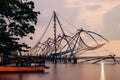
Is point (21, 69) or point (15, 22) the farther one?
point (21, 69)

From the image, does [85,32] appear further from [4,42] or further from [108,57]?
[4,42]

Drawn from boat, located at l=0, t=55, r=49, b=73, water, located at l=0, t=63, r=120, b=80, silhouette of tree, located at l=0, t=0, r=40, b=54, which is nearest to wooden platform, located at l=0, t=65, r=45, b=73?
boat, located at l=0, t=55, r=49, b=73

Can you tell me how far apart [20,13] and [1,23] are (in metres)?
3.01

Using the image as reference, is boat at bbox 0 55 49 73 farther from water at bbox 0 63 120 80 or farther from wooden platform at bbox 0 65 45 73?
water at bbox 0 63 120 80

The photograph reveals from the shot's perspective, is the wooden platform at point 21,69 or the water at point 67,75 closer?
the water at point 67,75

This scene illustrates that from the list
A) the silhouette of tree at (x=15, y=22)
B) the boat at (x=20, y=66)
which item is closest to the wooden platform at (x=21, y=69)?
the boat at (x=20, y=66)

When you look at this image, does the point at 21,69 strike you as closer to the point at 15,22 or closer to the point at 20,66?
the point at 20,66

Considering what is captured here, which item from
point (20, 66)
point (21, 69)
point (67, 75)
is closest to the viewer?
point (21, 69)

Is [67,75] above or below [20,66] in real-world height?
below

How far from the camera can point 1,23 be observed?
38.0 m

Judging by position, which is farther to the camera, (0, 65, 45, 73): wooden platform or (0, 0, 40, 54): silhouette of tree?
(0, 65, 45, 73): wooden platform

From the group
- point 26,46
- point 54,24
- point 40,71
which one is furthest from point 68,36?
point 26,46

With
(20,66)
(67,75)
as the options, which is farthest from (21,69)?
(67,75)

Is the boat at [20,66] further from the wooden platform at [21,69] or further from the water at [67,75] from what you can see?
the water at [67,75]
